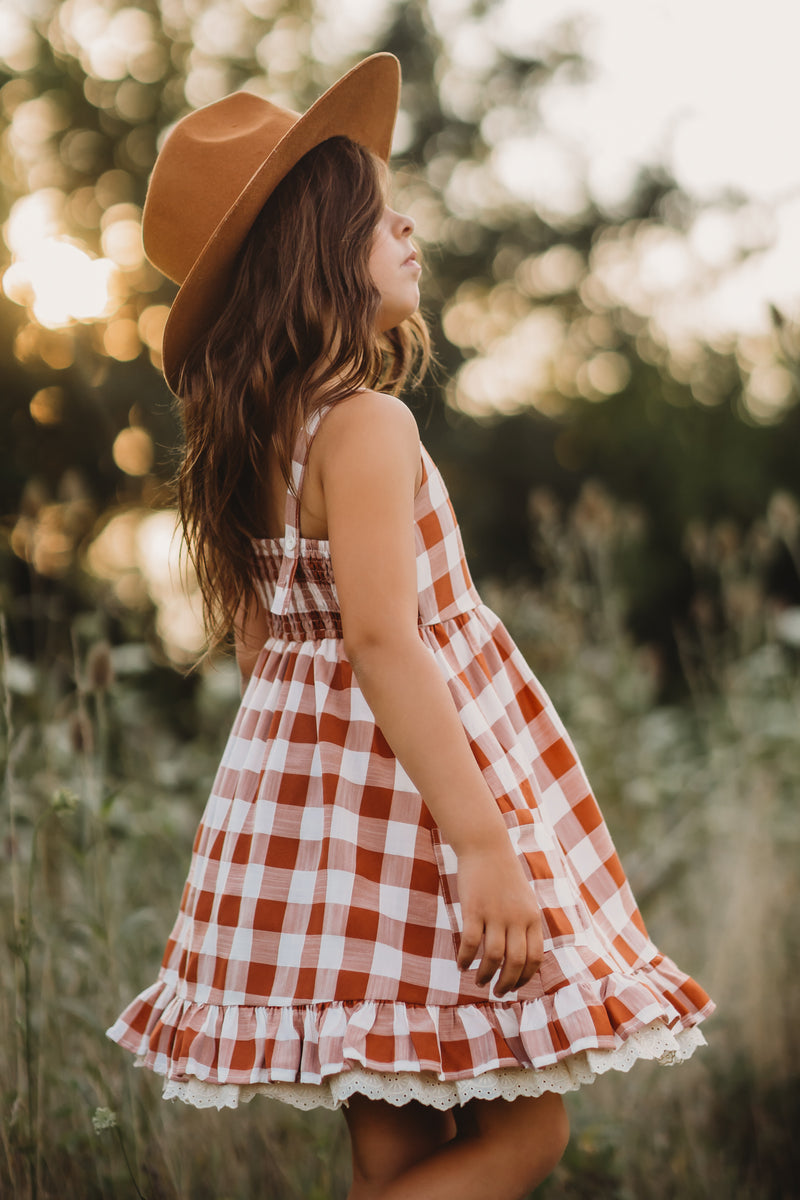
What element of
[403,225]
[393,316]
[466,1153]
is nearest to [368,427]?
[393,316]

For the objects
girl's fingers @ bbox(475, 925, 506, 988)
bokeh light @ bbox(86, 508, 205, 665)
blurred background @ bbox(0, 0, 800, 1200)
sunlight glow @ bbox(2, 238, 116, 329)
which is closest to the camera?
girl's fingers @ bbox(475, 925, 506, 988)

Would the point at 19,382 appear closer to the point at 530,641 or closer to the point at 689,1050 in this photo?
the point at 530,641

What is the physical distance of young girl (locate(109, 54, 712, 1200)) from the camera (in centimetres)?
107

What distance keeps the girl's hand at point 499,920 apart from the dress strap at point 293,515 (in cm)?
40

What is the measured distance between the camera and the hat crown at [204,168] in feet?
4.67

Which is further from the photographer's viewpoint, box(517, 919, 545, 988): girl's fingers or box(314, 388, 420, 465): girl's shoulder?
box(314, 388, 420, 465): girl's shoulder

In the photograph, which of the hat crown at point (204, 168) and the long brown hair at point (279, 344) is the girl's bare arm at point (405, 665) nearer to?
the long brown hair at point (279, 344)

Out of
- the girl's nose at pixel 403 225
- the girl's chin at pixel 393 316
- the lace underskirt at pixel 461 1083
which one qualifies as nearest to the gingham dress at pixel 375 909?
the lace underskirt at pixel 461 1083

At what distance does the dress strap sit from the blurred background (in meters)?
0.26

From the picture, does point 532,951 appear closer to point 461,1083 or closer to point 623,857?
point 461,1083

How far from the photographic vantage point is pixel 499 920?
1.03 metres

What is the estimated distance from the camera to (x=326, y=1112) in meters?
1.97

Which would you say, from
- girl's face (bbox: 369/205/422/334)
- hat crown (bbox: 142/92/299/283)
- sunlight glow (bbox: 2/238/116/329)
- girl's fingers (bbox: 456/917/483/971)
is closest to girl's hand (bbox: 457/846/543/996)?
girl's fingers (bbox: 456/917/483/971)

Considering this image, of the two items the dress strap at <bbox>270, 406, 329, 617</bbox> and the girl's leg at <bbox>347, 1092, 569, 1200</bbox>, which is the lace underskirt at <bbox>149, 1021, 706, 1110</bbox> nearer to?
the girl's leg at <bbox>347, 1092, 569, 1200</bbox>
